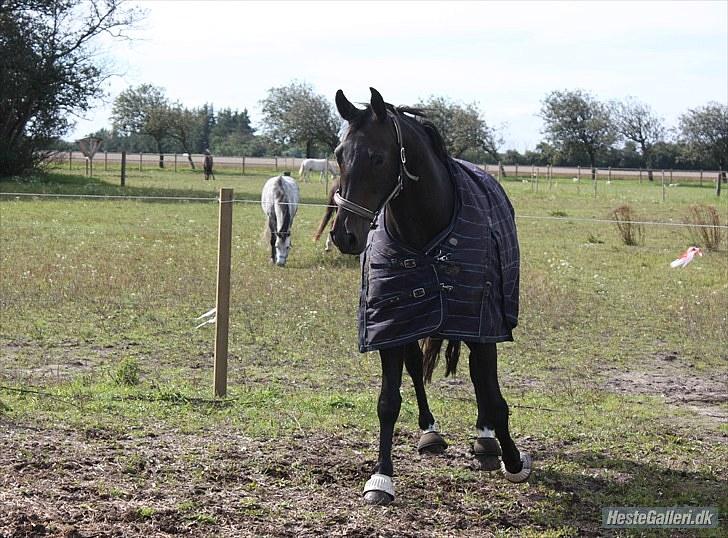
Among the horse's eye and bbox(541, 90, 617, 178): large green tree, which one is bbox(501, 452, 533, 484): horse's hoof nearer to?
the horse's eye

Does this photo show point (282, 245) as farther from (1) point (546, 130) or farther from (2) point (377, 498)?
(1) point (546, 130)

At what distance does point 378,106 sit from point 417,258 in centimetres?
78

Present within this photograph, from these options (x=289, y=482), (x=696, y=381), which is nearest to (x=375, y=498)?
(x=289, y=482)

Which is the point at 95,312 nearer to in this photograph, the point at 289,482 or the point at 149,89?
the point at 289,482

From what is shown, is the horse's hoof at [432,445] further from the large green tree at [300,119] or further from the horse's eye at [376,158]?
the large green tree at [300,119]

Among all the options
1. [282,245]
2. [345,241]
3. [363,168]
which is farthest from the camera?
[282,245]

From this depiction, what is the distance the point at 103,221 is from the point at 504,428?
624 inches

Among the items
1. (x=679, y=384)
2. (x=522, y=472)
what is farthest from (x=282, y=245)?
(x=522, y=472)

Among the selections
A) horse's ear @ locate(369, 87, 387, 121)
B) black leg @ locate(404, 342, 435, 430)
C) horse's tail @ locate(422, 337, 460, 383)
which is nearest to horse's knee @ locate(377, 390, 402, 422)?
black leg @ locate(404, 342, 435, 430)

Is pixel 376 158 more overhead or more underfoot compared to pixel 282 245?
more overhead

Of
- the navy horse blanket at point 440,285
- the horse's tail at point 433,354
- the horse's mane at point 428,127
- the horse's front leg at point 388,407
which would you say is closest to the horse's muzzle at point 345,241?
the navy horse blanket at point 440,285

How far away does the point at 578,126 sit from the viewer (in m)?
72.9

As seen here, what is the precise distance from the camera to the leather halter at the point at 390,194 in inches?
167

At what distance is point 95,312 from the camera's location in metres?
9.98
